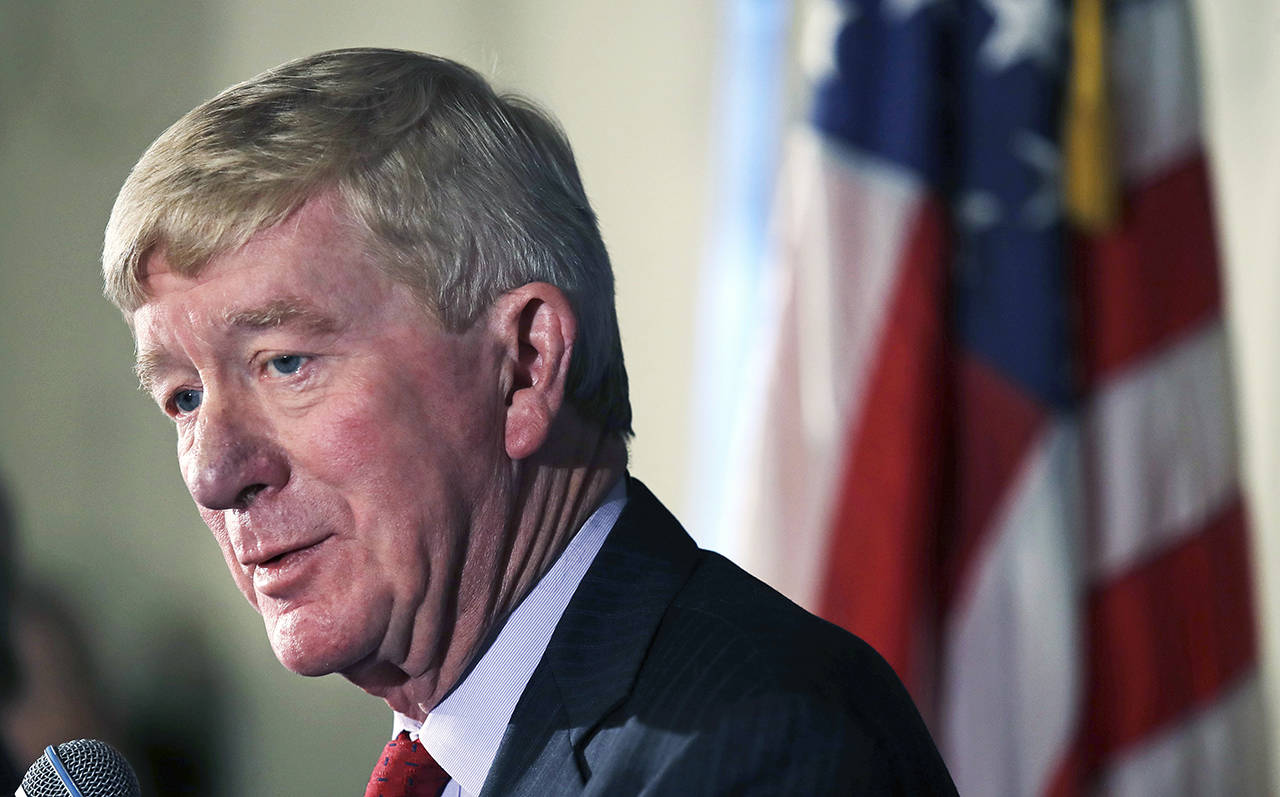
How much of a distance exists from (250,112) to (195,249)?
0.45ft

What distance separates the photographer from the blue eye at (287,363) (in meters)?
1.12

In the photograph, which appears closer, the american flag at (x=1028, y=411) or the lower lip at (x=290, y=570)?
the lower lip at (x=290, y=570)

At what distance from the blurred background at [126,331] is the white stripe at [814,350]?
0.58m

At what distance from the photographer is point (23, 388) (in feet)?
11.9

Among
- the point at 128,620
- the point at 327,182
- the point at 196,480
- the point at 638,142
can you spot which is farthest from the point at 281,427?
the point at 128,620

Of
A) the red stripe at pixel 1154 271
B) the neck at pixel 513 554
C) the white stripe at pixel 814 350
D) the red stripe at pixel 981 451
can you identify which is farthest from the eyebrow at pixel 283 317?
the red stripe at pixel 1154 271

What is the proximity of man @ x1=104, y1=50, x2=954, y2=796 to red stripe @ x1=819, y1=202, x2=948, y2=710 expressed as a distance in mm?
1549

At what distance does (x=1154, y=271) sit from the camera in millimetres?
2695

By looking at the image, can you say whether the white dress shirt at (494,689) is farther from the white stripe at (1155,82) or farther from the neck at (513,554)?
the white stripe at (1155,82)

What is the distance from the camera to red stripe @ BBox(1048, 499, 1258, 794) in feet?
8.68

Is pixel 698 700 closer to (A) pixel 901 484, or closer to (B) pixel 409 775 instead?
(B) pixel 409 775

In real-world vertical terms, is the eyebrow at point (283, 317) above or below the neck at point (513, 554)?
above

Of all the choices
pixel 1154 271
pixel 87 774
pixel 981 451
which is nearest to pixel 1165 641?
pixel 981 451

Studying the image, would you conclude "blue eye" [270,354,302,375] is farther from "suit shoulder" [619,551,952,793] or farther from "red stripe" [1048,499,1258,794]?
"red stripe" [1048,499,1258,794]
